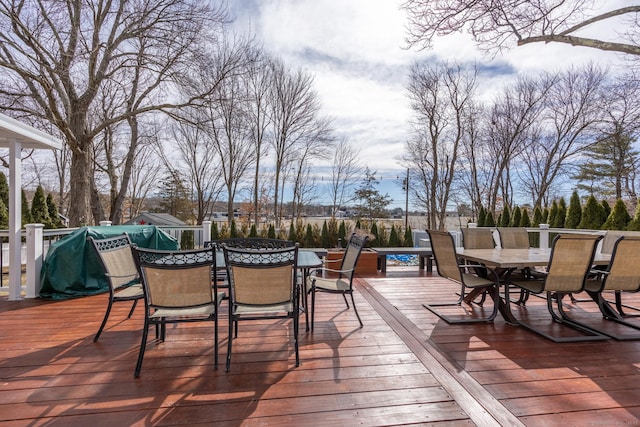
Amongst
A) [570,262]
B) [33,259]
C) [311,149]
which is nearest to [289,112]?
[311,149]

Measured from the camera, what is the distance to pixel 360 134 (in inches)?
531

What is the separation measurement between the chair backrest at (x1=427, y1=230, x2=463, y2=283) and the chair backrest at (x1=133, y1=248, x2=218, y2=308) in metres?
2.38

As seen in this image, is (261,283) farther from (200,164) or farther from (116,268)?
(200,164)

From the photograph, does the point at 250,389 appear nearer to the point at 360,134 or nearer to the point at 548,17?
the point at 548,17

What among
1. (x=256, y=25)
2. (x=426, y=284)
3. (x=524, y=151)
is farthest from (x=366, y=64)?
(x=524, y=151)

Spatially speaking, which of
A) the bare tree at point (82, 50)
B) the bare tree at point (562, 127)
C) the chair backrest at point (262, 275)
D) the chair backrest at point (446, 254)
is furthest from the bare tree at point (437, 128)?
the chair backrest at point (262, 275)

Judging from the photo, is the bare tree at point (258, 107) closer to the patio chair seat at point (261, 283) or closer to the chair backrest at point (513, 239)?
the chair backrest at point (513, 239)

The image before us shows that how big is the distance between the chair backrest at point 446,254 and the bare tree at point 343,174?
1155 cm

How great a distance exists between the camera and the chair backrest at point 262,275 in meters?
2.34

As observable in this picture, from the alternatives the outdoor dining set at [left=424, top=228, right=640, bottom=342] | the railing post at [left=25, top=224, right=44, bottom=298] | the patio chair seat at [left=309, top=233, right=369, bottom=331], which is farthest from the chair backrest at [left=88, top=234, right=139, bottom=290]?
the outdoor dining set at [left=424, top=228, right=640, bottom=342]

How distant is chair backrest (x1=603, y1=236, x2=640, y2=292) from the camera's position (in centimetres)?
313

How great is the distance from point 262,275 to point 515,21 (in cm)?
618

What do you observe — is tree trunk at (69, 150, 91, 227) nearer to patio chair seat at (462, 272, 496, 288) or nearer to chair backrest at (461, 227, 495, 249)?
chair backrest at (461, 227, 495, 249)

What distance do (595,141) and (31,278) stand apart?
1701 cm
